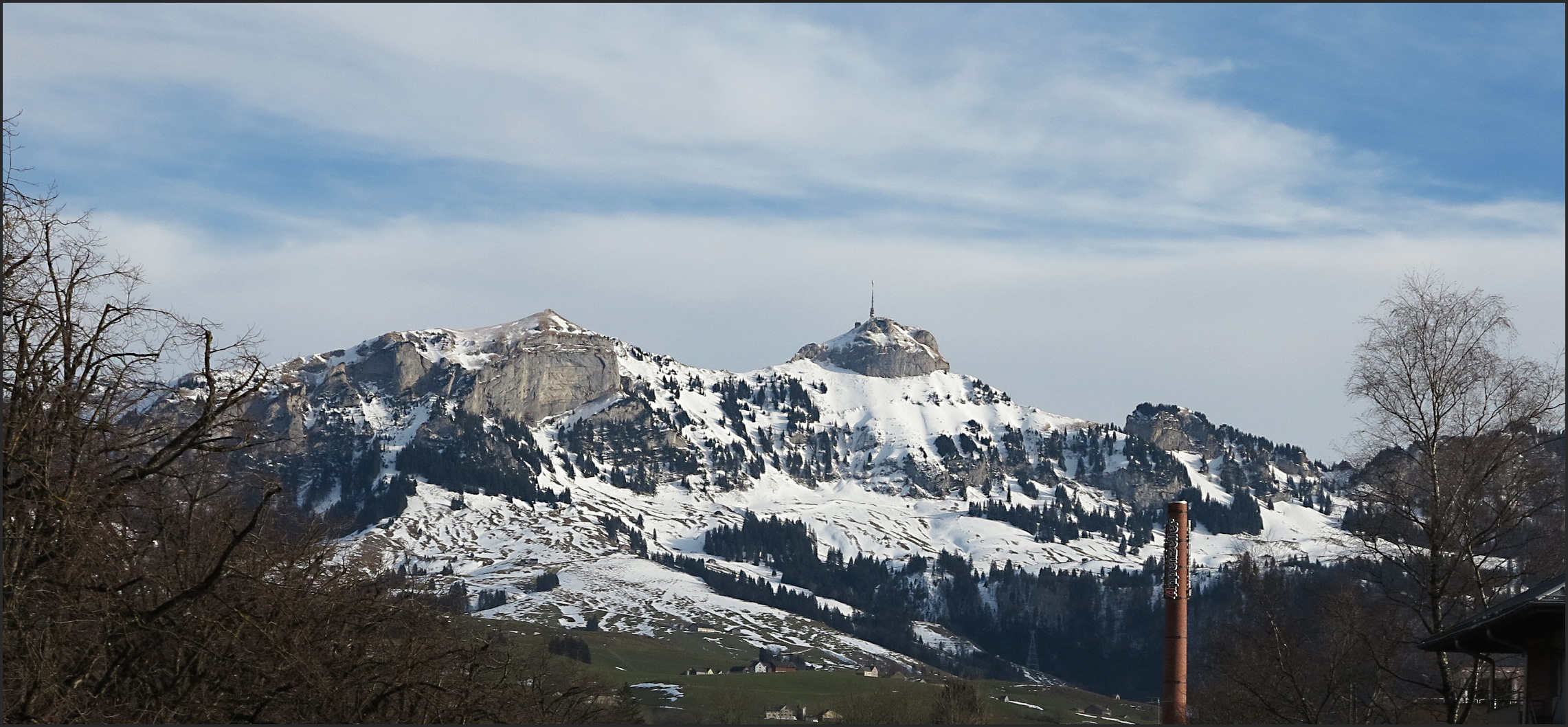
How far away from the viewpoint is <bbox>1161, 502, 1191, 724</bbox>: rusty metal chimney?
7238cm

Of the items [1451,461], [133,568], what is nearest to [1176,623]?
[1451,461]

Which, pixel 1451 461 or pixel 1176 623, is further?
pixel 1176 623

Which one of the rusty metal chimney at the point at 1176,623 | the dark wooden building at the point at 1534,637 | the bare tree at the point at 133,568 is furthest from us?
the rusty metal chimney at the point at 1176,623

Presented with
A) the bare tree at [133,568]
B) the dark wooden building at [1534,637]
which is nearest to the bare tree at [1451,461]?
the dark wooden building at [1534,637]

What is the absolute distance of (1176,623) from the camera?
74000 millimetres

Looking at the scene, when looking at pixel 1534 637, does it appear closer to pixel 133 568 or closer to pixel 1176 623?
pixel 133 568

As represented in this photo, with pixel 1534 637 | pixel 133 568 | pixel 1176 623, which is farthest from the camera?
pixel 1176 623

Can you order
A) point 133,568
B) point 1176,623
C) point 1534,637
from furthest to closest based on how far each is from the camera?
1. point 1176,623
2. point 1534,637
3. point 133,568

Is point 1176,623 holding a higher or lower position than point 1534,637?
lower

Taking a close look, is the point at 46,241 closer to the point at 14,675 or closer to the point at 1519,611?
the point at 14,675

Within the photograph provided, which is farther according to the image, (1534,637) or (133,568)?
(1534,637)

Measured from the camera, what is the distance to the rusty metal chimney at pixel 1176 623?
7238 cm

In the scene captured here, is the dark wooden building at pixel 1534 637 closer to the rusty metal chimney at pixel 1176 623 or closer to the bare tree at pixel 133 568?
the bare tree at pixel 133 568

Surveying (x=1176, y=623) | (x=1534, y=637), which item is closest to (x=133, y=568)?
(x=1534, y=637)
